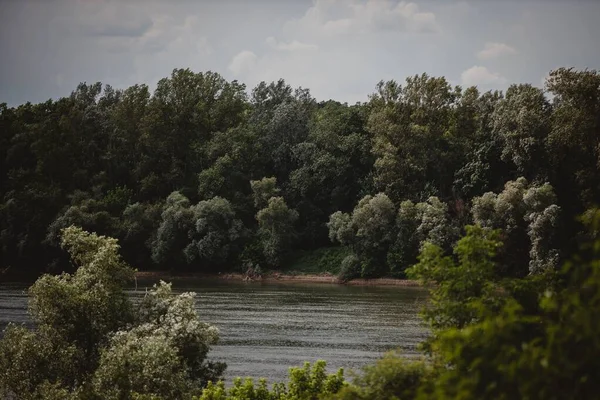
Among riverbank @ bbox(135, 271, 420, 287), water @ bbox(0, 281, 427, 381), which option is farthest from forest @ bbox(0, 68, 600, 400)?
water @ bbox(0, 281, 427, 381)

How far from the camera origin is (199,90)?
124062 mm

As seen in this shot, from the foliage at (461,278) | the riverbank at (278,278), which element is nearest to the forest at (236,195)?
the riverbank at (278,278)

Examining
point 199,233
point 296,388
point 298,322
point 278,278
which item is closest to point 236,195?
point 199,233

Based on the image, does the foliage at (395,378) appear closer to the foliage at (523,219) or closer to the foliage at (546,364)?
the foliage at (546,364)

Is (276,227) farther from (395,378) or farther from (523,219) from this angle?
(395,378)

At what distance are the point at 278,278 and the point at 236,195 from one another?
49.5 ft

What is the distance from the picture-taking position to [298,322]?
218 ft

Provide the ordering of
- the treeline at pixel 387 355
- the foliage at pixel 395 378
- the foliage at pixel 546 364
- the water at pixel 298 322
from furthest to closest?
the water at pixel 298 322
the foliage at pixel 395 378
the treeline at pixel 387 355
the foliage at pixel 546 364

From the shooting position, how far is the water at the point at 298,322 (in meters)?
52.9

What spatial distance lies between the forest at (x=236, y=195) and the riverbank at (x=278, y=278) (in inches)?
61.0

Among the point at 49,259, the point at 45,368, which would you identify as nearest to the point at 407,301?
the point at 45,368

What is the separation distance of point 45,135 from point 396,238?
57162mm

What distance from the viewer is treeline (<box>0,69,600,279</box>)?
3322 inches

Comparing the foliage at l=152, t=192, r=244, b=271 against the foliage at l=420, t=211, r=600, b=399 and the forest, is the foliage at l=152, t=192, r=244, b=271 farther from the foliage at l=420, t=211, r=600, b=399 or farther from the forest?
the foliage at l=420, t=211, r=600, b=399
